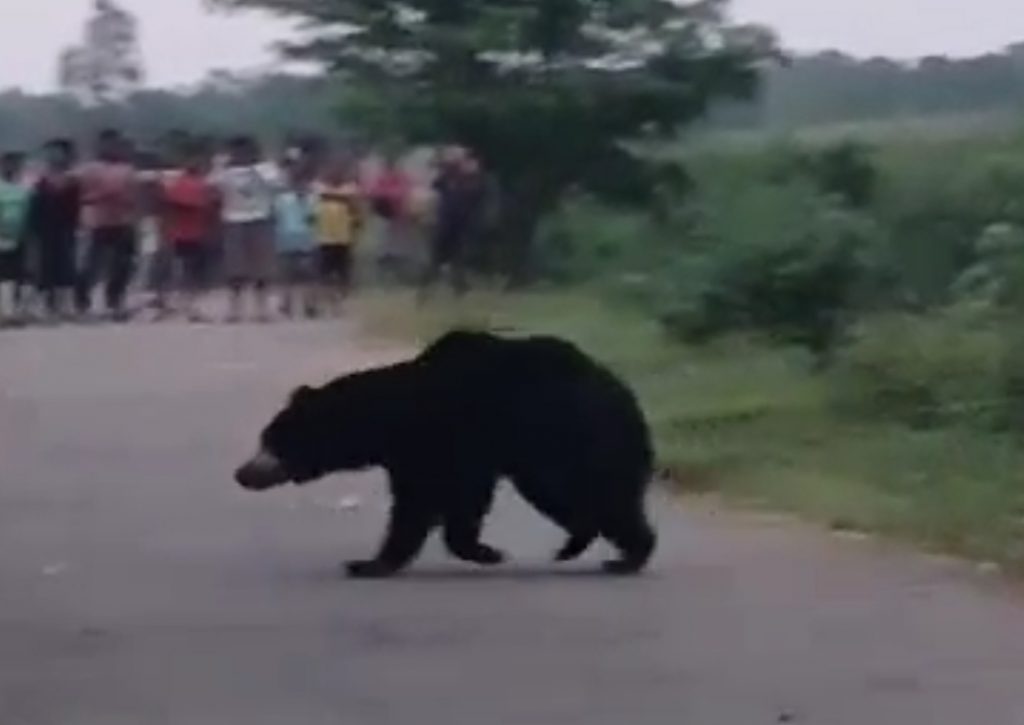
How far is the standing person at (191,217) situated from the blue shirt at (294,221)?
1.66ft

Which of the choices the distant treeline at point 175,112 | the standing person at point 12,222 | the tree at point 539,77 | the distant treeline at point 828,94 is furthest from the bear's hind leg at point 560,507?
the distant treeline at point 175,112

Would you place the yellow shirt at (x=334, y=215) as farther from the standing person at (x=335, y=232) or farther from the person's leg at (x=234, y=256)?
the person's leg at (x=234, y=256)

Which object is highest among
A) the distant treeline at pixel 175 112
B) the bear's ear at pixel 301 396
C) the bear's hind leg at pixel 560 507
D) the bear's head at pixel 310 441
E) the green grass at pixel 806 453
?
the bear's ear at pixel 301 396

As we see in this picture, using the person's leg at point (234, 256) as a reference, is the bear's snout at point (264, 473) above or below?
above

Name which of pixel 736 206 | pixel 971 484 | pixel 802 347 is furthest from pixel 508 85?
pixel 971 484

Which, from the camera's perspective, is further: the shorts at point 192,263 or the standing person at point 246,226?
the standing person at point 246,226

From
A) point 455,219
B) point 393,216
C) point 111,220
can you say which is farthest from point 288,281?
point 393,216

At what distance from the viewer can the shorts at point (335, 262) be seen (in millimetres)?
28359

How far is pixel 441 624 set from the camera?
34.8 ft

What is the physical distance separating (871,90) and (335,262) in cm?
989

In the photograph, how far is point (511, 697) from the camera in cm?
916

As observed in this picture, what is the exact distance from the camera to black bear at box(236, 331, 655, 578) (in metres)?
11.8

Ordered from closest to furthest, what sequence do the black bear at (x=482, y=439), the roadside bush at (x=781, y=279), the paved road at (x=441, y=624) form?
the paved road at (x=441, y=624) < the black bear at (x=482, y=439) < the roadside bush at (x=781, y=279)

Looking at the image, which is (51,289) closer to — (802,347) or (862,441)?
(802,347)
